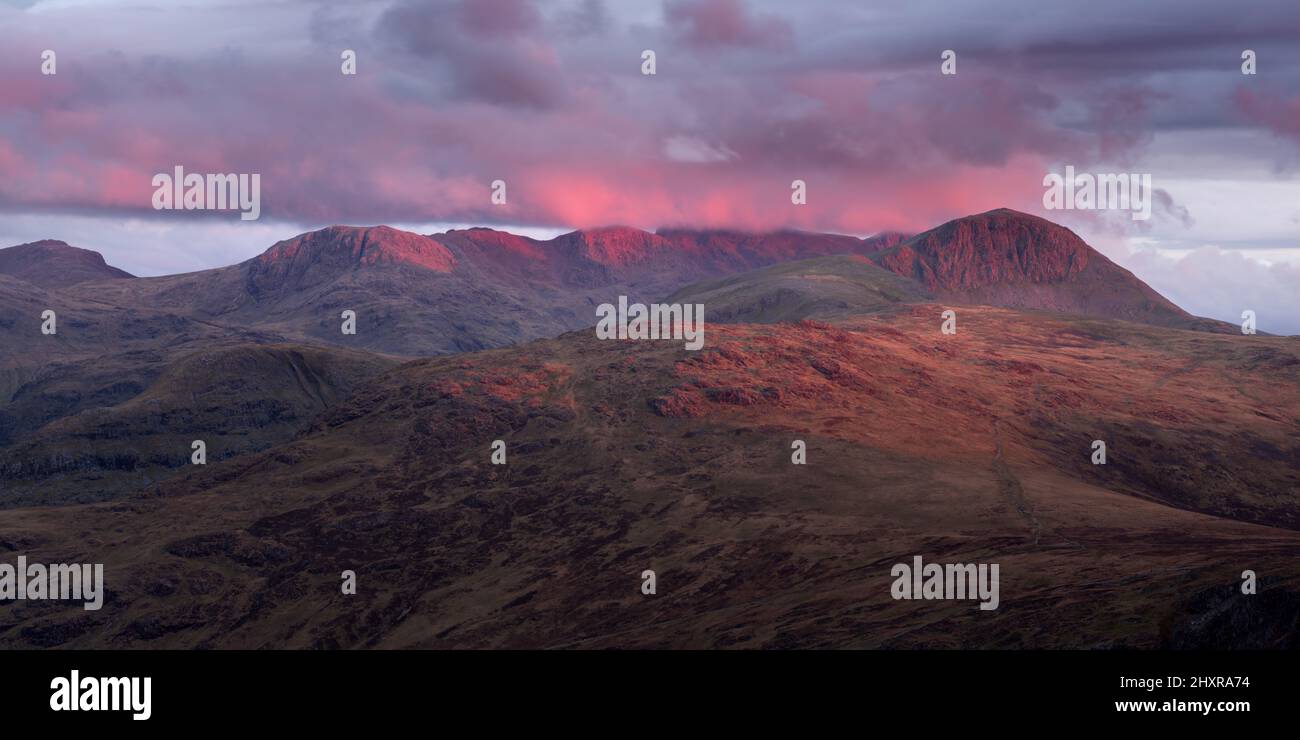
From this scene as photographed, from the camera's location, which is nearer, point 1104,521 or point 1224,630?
point 1224,630

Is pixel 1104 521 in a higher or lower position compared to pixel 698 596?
higher

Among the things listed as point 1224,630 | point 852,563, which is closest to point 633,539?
point 852,563

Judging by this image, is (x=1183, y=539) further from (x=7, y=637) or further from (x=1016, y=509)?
(x=7, y=637)

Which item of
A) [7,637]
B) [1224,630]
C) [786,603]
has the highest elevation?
[1224,630]

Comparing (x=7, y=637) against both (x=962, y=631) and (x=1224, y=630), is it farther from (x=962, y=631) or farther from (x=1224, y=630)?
(x=1224, y=630)
